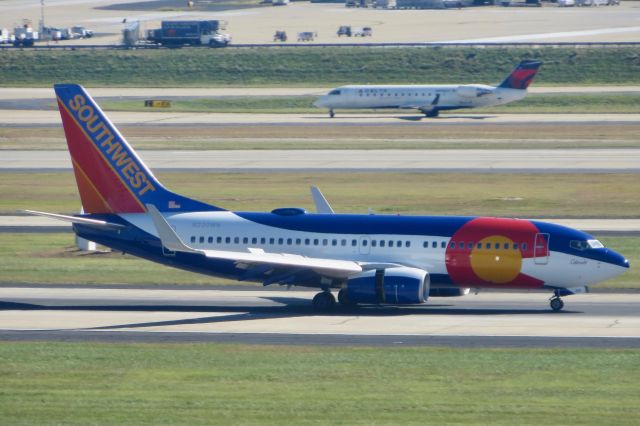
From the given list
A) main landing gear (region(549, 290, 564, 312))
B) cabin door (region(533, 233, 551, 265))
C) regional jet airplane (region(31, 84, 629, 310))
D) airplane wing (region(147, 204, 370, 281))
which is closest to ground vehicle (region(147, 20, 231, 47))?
regional jet airplane (region(31, 84, 629, 310))

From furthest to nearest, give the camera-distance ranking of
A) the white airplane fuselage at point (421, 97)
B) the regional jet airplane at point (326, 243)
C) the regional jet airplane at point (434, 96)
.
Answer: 1. the white airplane fuselage at point (421, 97)
2. the regional jet airplane at point (434, 96)
3. the regional jet airplane at point (326, 243)

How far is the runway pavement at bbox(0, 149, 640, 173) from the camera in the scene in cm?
8206

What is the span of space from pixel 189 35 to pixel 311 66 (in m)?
26.7

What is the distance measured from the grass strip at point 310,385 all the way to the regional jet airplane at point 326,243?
7.07 metres

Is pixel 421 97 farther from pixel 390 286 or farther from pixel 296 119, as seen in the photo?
pixel 390 286

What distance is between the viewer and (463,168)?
81.8 metres

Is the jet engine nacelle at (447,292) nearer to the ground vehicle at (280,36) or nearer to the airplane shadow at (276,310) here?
the airplane shadow at (276,310)

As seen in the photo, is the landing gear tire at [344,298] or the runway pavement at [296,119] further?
the runway pavement at [296,119]

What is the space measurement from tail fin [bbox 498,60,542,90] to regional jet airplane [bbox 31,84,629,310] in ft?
268

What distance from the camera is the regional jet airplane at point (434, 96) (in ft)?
404

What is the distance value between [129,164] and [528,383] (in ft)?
67.3

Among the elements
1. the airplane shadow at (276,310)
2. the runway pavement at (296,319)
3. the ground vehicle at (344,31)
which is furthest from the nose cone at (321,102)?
the airplane shadow at (276,310)

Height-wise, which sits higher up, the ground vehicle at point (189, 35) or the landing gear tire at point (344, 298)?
the ground vehicle at point (189, 35)

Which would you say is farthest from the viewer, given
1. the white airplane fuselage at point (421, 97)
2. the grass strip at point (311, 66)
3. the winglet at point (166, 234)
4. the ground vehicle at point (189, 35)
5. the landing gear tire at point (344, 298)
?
the ground vehicle at point (189, 35)
